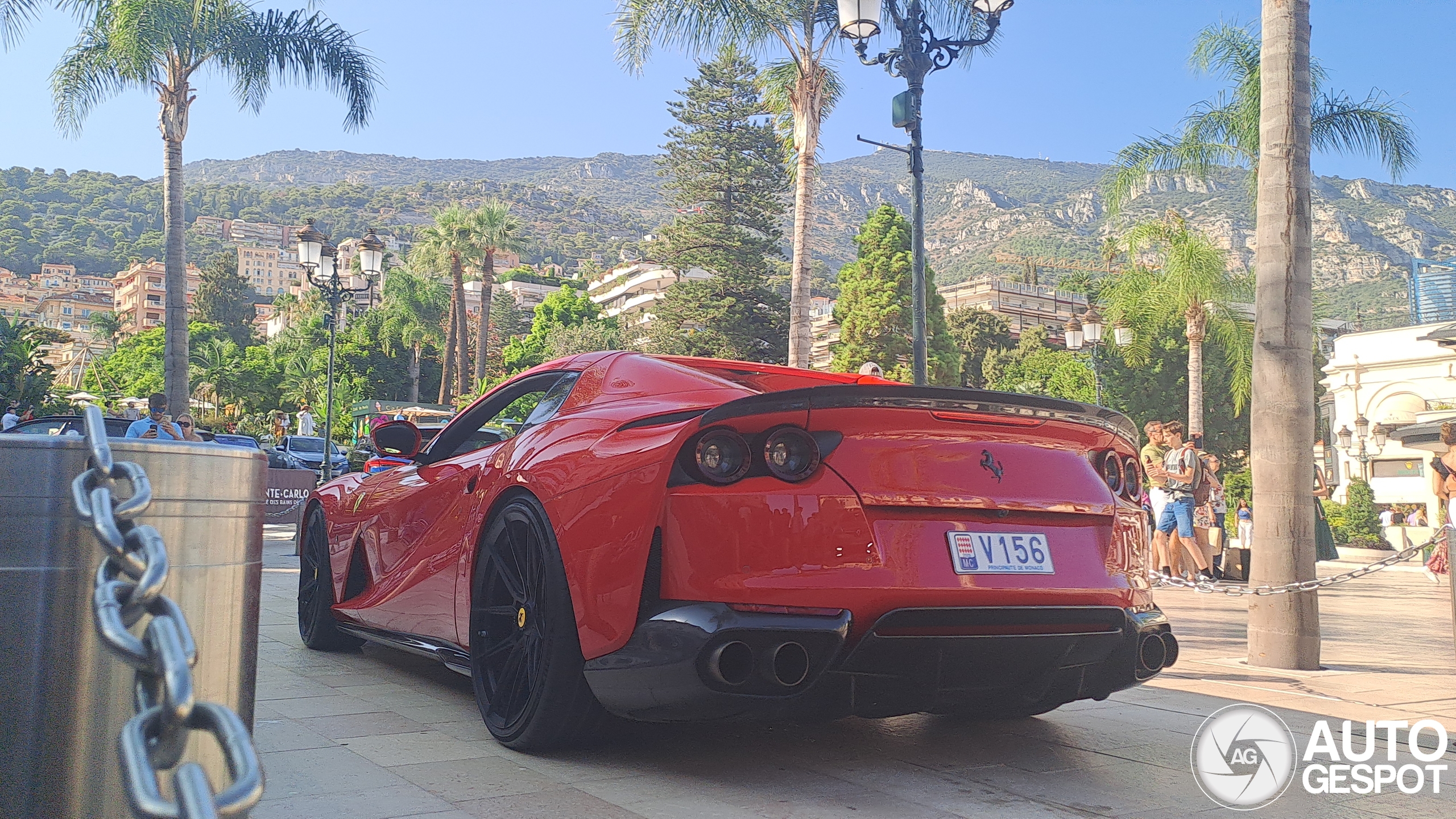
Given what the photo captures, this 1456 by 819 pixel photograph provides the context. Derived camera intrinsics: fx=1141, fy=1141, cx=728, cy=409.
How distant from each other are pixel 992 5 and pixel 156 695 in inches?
491

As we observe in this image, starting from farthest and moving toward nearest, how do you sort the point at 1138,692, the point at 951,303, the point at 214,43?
the point at 951,303 → the point at 214,43 → the point at 1138,692

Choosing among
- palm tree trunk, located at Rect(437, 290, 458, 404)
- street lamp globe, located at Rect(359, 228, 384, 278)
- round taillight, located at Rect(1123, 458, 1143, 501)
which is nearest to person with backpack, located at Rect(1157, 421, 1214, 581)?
round taillight, located at Rect(1123, 458, 1143, 501)


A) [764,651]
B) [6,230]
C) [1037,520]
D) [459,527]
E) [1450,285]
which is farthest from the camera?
[6,230]

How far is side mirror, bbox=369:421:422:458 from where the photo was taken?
4.97m

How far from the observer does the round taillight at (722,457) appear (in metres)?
3.21

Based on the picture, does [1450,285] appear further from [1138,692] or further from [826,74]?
[1138,692]

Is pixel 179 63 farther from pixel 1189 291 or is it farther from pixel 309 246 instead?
pixel 1189 291

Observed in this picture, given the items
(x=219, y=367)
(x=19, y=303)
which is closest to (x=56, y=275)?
(x=19, y=303)

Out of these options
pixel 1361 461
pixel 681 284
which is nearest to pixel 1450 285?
pixel 1361 461

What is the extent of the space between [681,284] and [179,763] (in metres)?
56.3

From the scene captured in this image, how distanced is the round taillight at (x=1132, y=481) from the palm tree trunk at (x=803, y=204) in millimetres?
17971

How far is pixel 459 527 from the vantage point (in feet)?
14.0

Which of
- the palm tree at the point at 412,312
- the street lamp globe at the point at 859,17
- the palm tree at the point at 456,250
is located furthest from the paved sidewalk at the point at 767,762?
the palm tree at the point at 412,312

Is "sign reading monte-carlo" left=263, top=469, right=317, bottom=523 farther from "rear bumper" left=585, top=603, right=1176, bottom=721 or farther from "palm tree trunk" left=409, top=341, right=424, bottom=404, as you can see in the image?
"palm tree trunk" left=409, top=341, right=424, bottom=404
